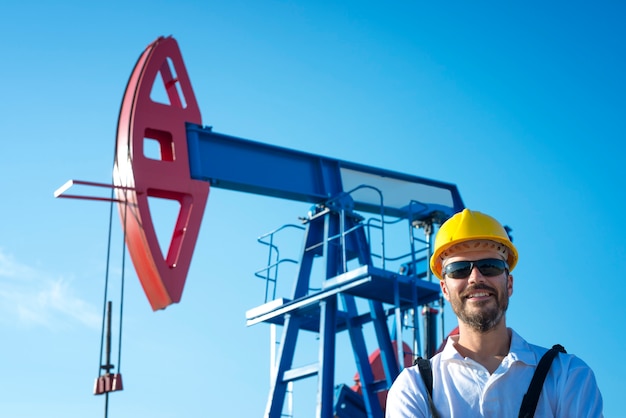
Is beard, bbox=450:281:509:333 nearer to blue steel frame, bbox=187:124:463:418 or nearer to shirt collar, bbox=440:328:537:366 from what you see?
shirt collar, bbox=440:328:537:366

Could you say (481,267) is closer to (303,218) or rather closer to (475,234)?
(475,234)

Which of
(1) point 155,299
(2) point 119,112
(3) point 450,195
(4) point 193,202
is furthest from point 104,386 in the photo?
(3) point 450,195

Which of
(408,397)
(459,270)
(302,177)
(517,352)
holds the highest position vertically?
(302,177)

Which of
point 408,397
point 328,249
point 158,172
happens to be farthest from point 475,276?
point 328,249

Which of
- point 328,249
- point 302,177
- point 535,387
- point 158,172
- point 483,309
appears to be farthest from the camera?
point 302,177

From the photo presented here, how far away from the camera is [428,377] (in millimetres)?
2332

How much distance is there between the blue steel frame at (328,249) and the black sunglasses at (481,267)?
7.65 meters

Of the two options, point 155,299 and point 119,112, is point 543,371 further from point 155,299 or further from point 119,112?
Result: point 119,112

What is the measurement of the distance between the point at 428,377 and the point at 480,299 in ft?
0.80

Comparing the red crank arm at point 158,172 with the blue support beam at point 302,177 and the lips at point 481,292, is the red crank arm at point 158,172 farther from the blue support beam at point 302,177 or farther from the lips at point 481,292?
the lips at point 481,292

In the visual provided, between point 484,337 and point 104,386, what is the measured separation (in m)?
3.79

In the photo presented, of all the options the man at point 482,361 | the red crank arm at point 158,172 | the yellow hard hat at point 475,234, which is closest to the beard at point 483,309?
the man at point 482,361

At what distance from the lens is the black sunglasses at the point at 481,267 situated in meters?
2.37

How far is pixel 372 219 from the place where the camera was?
10641mm
